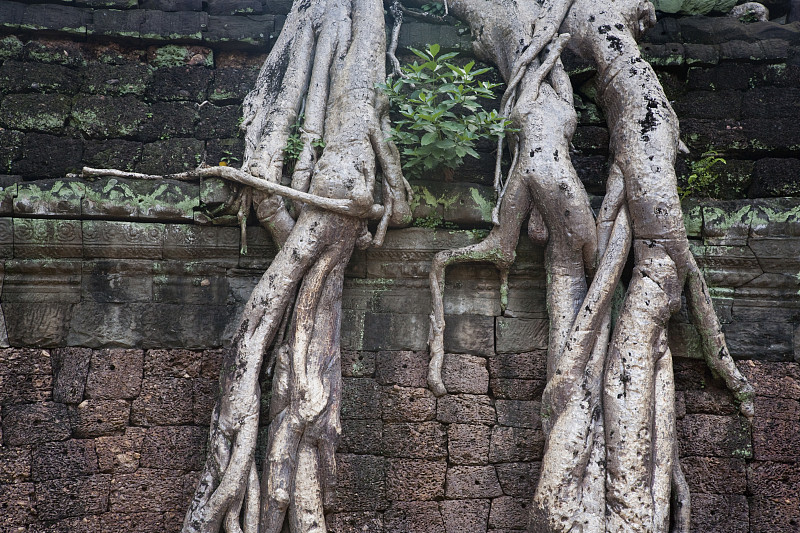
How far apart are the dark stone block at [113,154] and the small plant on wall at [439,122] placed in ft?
4.16

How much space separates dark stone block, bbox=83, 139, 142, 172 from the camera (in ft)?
11.2

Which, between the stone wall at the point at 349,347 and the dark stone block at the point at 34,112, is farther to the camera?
the dark stone block at the point at 34,112

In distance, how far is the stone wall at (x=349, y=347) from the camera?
3076 mm

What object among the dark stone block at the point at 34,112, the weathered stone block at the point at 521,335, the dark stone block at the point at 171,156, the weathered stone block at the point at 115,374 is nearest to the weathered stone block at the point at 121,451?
the weathered stone block at the point at 115,374

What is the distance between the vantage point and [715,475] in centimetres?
316

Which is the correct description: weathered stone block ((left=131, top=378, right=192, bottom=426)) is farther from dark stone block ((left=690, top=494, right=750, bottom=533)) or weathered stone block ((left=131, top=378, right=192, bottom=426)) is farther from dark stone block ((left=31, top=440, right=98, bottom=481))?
dark stone block ((left=690, top=494, right=750, bottom=533))

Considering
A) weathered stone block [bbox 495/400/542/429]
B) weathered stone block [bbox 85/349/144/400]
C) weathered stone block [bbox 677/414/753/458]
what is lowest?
weathered stone block [bbox 677/414/753/458]

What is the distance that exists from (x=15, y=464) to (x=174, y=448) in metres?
0.67

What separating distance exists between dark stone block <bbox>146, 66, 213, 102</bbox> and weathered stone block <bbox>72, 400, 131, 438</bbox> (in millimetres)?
1581

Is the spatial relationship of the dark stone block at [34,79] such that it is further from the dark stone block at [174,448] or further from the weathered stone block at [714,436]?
the weathered stone block at [714,436]

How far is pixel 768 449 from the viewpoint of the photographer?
10.5ft

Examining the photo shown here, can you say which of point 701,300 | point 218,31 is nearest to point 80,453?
point 218,31

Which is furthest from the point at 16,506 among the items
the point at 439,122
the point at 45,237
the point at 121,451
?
the point at 439,122

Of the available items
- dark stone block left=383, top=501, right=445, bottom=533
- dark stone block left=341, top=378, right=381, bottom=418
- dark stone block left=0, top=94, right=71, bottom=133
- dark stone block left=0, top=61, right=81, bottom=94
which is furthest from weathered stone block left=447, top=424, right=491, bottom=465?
dark stone block left=0, top=61, right=81, bottom=94
